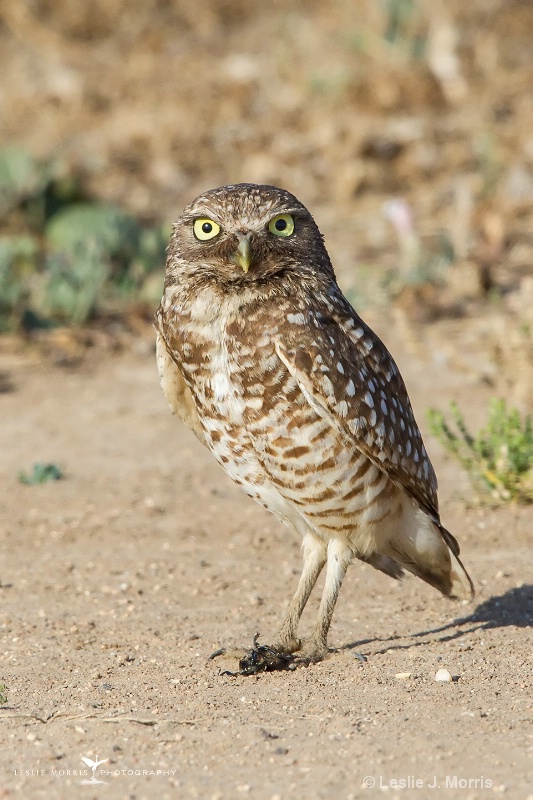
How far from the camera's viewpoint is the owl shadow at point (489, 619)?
16.7 ft

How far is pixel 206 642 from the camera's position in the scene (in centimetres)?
510

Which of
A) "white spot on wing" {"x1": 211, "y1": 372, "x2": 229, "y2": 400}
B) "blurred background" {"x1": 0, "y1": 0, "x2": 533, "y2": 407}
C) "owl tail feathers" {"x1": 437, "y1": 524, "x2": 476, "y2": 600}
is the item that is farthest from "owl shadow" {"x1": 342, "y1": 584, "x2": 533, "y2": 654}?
"blurred background" {"x1": 0, "y1": 0, "x2": 533, "y2": 407}

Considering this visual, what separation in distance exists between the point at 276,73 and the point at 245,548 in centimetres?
909

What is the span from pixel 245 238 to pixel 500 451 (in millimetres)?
2439

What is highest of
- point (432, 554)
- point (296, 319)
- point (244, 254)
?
point (244, 254)

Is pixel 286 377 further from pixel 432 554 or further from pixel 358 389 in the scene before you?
pixel 432 554

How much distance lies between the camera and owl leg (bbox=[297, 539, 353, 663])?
4887mm

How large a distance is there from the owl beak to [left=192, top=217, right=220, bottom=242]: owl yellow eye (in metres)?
0.13

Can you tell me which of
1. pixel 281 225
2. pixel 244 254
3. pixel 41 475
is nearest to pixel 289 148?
pixel 41 475

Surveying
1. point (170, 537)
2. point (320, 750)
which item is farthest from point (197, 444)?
point (320, 750)

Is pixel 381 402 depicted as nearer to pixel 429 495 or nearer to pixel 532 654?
pixel 429 495

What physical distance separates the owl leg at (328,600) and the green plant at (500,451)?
1521 millimetres

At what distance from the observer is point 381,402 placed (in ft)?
16.0

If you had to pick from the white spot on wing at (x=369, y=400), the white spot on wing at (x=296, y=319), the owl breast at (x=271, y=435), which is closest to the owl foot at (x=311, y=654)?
the owl breast at (x=271, y=435)
